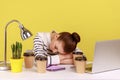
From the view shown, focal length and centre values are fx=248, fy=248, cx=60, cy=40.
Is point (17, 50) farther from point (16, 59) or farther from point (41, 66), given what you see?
point (41, 66)

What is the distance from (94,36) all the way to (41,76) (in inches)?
47.9

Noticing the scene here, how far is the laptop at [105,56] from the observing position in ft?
4.79

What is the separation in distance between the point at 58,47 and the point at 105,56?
0.36 m

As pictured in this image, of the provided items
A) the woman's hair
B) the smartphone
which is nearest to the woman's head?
the woman's hair

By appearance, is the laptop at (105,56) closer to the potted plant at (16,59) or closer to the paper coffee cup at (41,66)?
the paper coffee cup at (41,66)

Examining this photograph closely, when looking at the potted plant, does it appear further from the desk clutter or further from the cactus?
the desk clutter

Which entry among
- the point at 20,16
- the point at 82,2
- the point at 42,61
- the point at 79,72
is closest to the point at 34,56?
the point at 42,61

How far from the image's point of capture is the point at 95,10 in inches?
98.3

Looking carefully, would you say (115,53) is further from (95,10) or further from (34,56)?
(95,10)

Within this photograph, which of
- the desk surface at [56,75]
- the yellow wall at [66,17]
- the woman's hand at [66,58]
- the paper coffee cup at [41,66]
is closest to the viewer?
the desk surface at [56,75]

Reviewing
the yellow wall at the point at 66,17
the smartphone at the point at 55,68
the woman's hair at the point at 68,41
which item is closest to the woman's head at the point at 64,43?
the woman's hair at the point at 68,41

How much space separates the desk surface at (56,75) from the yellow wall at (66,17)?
96 cm

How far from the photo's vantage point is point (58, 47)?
171cm

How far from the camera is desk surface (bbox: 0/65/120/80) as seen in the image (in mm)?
1412
